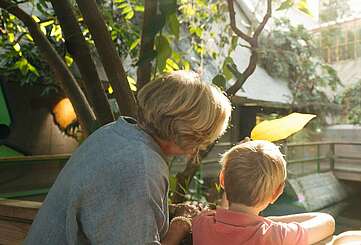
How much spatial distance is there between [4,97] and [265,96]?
12.4ft

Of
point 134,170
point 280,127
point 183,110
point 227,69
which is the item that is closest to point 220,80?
point 227,69

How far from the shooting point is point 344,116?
4.97 m

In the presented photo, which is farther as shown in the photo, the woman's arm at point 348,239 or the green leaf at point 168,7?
the green leaf at point 168,7

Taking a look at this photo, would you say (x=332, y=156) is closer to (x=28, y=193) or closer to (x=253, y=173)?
(x=28, y=193)

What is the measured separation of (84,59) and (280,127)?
1.94 ft

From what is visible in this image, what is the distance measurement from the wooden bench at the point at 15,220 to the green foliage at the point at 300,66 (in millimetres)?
5002

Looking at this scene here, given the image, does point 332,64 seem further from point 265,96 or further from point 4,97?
point 4,97

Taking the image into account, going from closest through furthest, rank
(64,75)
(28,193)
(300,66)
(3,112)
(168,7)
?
(168,7) → (64,75) → (28,193) → (3,112) → (300,66)

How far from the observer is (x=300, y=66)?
595cm

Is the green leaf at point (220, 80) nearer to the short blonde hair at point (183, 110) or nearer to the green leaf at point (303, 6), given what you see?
the green leaf at point (303, 6)

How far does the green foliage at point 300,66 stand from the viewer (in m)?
5.77

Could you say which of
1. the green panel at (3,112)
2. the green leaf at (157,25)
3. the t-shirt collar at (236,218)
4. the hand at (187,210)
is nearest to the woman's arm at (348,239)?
the t-shirt collar at (236,218)

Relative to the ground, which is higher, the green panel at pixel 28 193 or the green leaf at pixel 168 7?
the green leaf at pixel 168 7

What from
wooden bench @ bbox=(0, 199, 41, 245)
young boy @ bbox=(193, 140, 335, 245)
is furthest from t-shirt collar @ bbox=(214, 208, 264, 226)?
wooden bench @ bbox=(0, 199, 41, 245)
